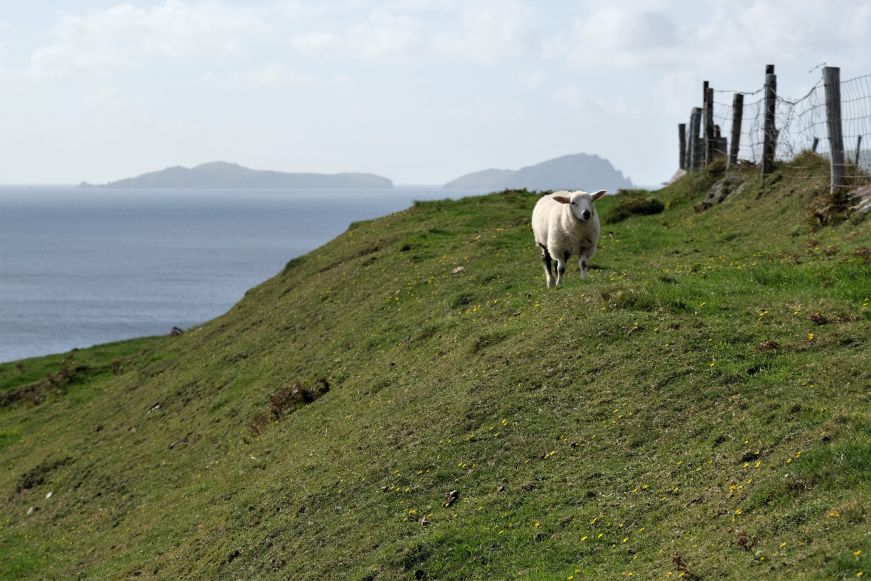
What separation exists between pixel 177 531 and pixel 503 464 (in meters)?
7.88

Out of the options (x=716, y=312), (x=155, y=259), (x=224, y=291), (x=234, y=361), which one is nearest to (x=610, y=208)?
(x=234, y=361)

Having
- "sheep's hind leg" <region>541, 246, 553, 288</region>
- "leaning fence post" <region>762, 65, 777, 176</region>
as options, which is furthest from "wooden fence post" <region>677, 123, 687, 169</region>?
"sheep's hind leg" <region>541, 246, 553, 288</region>

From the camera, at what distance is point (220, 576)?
54.8 ft

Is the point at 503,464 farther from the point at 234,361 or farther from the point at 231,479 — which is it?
the point at 234,361

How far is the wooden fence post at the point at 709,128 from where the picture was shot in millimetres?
42156

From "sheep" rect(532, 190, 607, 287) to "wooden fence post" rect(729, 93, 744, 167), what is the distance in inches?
589

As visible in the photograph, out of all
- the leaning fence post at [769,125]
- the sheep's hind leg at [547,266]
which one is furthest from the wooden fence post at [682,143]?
the sheep's hind leg at [547,266]

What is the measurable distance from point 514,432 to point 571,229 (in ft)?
24.9

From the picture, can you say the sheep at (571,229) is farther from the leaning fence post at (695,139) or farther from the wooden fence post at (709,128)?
the leaning fence post at (695,139)

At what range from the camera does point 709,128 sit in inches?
1666

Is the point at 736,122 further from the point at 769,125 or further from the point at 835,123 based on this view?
the point at 835,123

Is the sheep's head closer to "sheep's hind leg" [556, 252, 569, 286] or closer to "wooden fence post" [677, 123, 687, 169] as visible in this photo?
"sheep's hind leg" [556, 252, 569, 286]

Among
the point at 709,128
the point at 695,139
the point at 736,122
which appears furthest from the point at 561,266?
the point at 695,139

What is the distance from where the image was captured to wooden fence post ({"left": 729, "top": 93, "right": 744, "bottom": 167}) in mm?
36531
